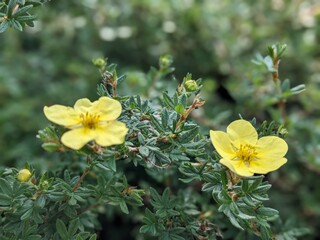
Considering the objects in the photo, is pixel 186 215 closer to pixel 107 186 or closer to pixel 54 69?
pixel 107 186

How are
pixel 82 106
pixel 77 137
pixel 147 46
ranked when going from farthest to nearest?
pixel 147 46, pixel 82 106, pixel 77 137

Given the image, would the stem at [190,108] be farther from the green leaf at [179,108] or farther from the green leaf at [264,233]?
the green leaf at [264,233]

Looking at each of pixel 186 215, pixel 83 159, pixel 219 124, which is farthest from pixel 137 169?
pixel 186 215

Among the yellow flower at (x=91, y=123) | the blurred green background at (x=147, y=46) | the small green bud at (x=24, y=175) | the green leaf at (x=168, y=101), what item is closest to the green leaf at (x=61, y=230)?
the small green bud at (x=24, y=175)

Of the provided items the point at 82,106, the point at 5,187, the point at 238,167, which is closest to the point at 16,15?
the point at 82,106

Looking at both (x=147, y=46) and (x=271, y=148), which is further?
(x=147, y=46)

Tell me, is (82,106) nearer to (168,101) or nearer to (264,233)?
(168,101)

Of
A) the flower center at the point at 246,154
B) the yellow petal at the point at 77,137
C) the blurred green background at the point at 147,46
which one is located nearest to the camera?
the yellow petal at the point at 77,137

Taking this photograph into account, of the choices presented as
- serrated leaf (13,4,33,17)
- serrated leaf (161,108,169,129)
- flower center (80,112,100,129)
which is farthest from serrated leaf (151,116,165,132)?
serrated leaf (13,4,33,17)
